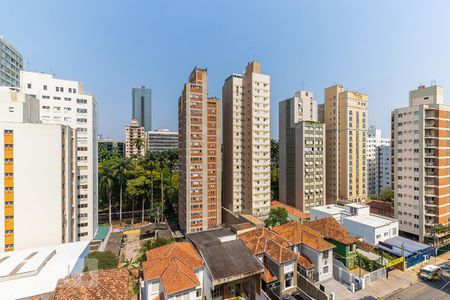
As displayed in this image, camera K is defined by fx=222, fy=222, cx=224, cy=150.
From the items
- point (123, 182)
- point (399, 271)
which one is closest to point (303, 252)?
point (399, 271)

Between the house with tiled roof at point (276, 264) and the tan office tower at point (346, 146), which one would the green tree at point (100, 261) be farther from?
the tan office tower at point (346, 146)

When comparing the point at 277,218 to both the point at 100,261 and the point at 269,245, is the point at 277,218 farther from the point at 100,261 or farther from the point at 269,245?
the point at 100,261

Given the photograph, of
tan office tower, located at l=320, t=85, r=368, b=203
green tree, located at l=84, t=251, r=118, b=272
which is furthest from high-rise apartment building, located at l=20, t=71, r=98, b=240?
tan office tower, located at l=320, t=85, r=368, b=203

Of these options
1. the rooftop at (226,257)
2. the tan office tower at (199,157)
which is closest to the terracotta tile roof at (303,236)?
the rooftop at (226,257)

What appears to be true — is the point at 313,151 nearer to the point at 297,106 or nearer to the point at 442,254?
the point at 297,106

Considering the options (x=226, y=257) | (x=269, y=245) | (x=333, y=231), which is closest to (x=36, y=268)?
(x=226, y=257)

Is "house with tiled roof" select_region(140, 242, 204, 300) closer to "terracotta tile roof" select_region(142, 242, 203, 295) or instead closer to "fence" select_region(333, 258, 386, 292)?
"terracotta tile roof" select_region(142, 242, 203, 295)
